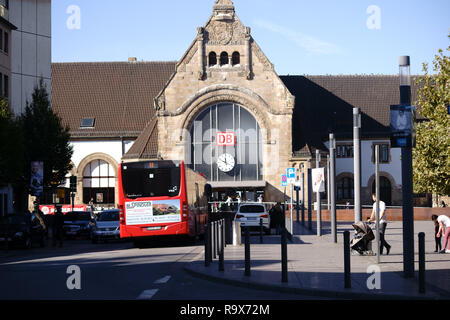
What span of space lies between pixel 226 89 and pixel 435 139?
27.4 meters

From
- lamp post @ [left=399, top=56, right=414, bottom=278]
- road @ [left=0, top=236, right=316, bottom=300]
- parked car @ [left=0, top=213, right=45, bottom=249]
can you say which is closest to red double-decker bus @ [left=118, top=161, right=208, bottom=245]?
road @ [left=0, top=236, right=316, bottom=300]

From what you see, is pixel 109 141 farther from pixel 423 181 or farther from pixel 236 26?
pixel 423 181

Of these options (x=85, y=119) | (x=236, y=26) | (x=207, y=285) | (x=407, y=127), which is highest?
(x=236, y=26)

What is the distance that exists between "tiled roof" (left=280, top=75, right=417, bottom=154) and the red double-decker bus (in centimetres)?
4024

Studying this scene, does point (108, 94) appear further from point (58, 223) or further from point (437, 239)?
A: point (437, 239)

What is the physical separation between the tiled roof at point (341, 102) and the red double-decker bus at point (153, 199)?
4024 cm

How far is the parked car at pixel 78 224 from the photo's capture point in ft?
138

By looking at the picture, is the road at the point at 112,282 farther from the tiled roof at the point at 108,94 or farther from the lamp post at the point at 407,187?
the tiled roof at the point at 108,94

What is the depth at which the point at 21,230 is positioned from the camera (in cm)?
3281

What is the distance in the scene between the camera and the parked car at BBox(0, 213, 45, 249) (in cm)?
3244

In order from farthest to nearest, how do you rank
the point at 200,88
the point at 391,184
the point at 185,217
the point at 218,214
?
the point at 391,184 → the point at 200,88 → the point at 218,214 → the point at 185,217

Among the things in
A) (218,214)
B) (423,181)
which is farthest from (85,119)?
(423,181)

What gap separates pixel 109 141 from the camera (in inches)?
2808

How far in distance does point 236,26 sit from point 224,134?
818cm
